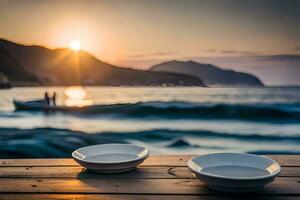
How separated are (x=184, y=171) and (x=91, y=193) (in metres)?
0.31

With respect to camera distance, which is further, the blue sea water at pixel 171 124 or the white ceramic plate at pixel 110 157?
the blue sea water at pixel 171 124

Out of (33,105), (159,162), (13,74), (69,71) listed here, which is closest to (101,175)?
(159,162)

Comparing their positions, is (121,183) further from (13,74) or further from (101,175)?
(13,74)

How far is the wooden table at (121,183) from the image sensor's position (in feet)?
3.06

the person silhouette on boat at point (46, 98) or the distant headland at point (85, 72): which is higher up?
the distant headland at point (85, 72)

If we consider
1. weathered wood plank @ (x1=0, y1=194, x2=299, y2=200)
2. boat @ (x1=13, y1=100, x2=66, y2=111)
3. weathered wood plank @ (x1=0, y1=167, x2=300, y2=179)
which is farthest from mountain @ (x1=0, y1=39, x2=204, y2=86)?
weathered wood plank @ (x1=0, y1=194, x2=299, y2=200)

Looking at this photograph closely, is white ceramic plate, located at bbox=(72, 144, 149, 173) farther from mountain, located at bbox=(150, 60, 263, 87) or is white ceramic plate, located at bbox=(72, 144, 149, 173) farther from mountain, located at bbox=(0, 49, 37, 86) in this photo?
mountain, located at bbox=(0, 49, 37, 86)

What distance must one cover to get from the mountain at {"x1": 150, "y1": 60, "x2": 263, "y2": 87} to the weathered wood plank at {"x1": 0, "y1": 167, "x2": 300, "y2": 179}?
4.56 feet

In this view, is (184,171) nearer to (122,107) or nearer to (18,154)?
(122,107)

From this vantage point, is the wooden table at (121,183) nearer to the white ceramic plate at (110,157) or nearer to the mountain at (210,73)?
the white ceramic plate at (110,157)

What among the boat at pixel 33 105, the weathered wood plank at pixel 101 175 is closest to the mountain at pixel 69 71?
the boat at pixel 33 105

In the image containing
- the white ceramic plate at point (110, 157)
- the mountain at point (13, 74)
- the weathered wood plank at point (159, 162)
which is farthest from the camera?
the mountain at point (13, 74)

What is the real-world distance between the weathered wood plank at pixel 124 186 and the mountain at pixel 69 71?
1.53 metres

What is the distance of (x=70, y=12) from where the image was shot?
2490 millimetres
